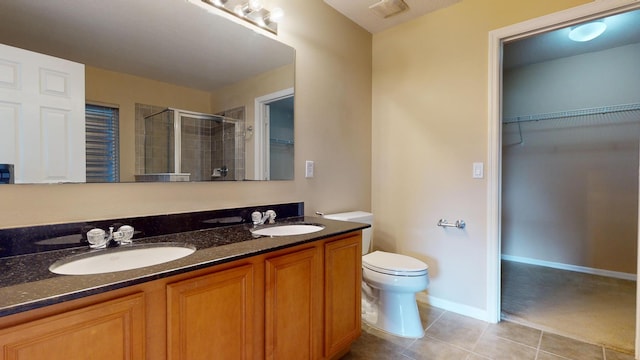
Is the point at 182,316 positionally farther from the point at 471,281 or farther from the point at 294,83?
the point at 471,281

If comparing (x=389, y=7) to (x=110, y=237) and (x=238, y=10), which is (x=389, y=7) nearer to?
(x=238, y=10)

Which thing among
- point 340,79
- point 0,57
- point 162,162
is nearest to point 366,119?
point 340,79

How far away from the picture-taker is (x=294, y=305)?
1307 millimetres

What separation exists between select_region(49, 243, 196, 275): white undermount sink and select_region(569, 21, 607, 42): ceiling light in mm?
3102

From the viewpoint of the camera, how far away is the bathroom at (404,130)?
Answer: 2.08 metres

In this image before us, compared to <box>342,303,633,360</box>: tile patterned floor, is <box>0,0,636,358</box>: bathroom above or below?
above

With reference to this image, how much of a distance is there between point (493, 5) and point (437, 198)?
4.75 feet

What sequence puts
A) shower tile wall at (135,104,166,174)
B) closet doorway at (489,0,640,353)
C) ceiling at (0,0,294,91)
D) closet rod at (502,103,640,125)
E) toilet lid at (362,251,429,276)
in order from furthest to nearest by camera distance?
closet rod at (502,103,640,125), closet doorway at (489,0,640,353), toilet lid at (362,251,429,276), shower tile wall at (135,104,166,174), ceiling at (0,0,294,91)

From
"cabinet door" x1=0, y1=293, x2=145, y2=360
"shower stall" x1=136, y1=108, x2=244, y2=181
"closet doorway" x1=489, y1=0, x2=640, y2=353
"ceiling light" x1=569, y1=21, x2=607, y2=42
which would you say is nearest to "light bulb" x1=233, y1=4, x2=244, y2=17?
"shower stall" x1=136, y1=108, x2=244, y2=181

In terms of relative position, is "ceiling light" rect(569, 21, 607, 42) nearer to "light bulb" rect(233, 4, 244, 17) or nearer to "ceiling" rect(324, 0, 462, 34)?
"ceiling" rect(324, 0, 462, 34)

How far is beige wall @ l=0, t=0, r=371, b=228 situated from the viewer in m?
1.14

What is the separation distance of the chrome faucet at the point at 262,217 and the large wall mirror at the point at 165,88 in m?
0.23

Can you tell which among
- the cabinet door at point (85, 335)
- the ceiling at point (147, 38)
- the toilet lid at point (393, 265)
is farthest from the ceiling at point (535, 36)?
the cabinet door at point (85, 335)

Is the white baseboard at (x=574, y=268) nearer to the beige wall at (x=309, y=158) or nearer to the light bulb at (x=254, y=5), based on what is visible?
the beige wall at (x=309, y=158)
